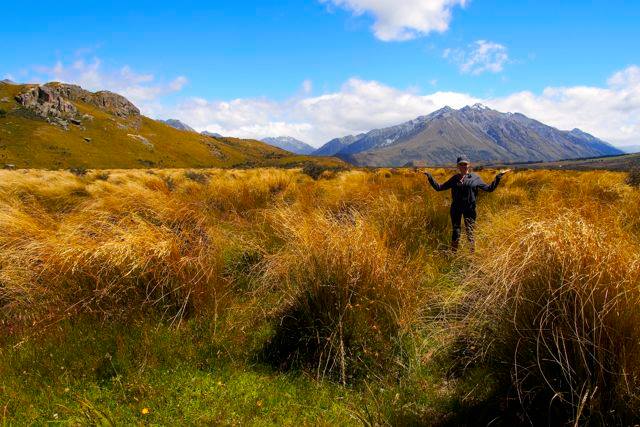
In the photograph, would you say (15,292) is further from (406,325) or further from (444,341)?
(444,341)

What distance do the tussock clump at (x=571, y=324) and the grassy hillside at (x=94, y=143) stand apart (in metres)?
101

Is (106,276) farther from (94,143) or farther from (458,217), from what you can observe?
(94,143)

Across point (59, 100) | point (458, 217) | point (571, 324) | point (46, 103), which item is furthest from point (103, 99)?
point (571, 324)

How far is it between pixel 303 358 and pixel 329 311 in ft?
1.82

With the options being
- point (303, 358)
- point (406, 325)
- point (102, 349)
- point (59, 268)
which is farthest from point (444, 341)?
point (59, 268)

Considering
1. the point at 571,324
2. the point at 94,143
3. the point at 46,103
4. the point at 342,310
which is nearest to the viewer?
the point at 571,324

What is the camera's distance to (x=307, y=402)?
11.5 ft

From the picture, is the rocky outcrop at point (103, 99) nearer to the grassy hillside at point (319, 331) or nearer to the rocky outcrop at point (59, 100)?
the rocky outcrop at point (59, 100)

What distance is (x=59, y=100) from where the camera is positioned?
122m

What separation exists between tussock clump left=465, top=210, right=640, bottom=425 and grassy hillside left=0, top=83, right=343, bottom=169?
101483 millimetres

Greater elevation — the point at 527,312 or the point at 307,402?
the point at 527,312

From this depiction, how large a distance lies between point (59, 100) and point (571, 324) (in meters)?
150

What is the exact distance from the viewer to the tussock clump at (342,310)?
396cm

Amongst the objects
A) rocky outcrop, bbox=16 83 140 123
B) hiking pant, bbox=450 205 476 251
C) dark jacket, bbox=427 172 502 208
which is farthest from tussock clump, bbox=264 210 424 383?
rocky outcrop, bbox=16 83 140 123
